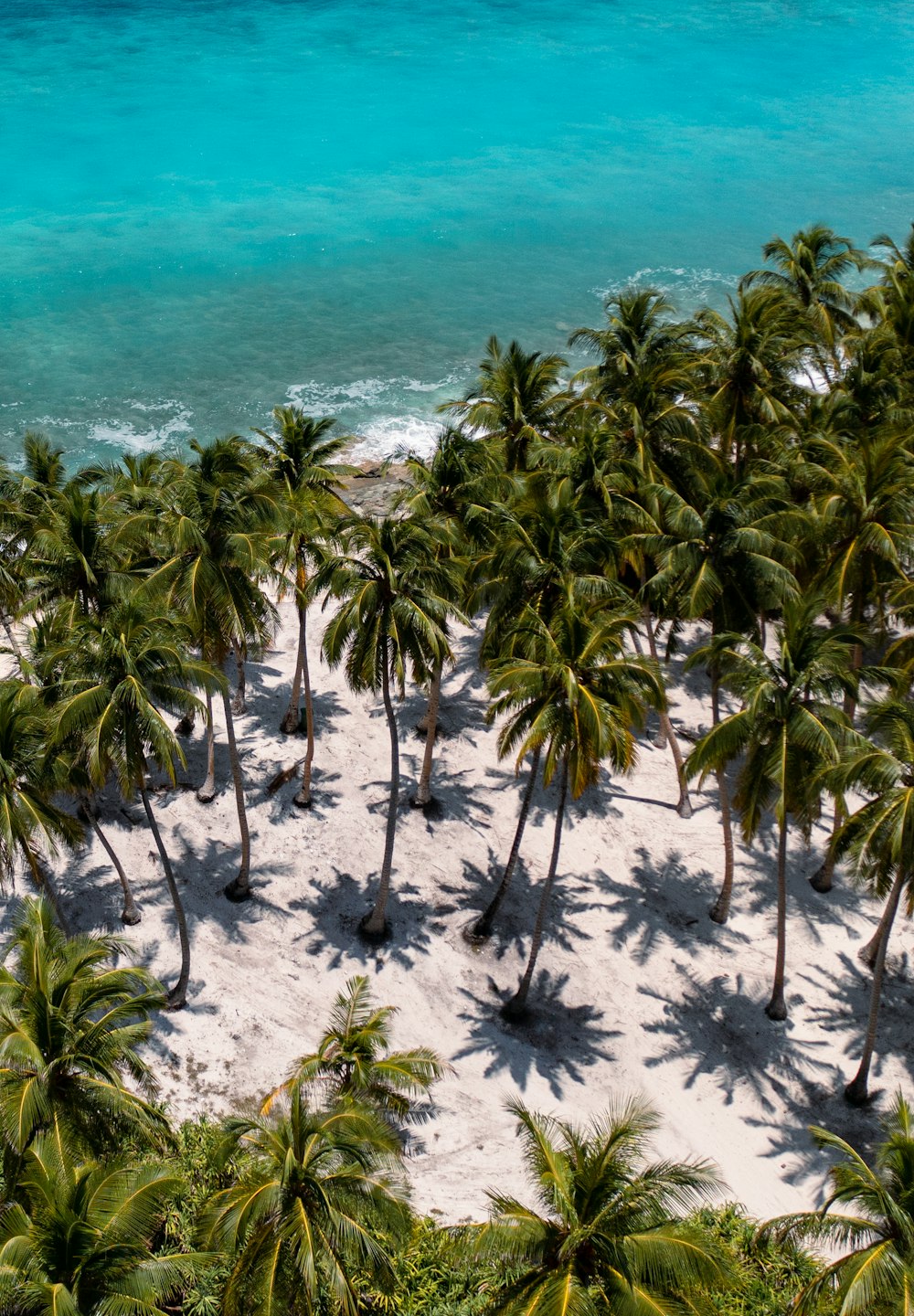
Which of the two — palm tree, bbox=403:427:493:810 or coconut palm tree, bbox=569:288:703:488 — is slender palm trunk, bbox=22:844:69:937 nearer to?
palm tree, bbox=403:427:493:810

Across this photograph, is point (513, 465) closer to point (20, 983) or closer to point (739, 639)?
point (739, 639)

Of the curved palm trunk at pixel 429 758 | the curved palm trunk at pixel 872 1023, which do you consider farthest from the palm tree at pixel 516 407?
the curved palm trunk at pixel 872 1023

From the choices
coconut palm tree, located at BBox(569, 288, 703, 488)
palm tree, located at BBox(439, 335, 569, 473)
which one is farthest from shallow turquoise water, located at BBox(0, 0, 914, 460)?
palm tree, located at BBox(439, 335, 569, 473)

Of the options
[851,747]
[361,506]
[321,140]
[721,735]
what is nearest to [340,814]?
[721,735]

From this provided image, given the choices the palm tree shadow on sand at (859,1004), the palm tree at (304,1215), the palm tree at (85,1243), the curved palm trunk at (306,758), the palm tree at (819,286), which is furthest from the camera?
the palm tree at (819,286)

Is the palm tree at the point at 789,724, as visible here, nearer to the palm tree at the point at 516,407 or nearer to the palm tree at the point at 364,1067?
the palm tree at the point at 364,1067

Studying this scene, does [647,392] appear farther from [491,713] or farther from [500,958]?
[500,958]
